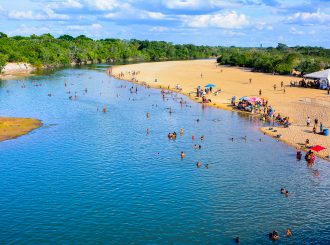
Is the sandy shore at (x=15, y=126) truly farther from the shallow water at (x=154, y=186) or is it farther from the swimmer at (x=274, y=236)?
the swimmer at (x=274, y=236)

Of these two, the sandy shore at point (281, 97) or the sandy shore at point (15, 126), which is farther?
the sandy shore at point (281, 97)

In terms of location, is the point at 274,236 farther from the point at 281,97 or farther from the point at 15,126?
the point at 281,97

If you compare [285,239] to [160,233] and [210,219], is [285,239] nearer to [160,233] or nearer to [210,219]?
[210,219]

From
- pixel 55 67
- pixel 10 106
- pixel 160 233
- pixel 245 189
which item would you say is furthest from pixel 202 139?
pixel 55 67

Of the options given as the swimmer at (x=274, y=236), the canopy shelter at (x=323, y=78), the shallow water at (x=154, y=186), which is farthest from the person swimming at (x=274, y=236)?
the canopy shelter at (x=323, y=78)

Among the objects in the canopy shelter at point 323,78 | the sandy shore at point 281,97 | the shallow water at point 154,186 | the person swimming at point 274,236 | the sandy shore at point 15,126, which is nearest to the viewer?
the person swimming at point 274,236

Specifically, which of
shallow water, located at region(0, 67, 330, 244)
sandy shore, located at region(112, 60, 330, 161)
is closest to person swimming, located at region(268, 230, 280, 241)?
shallow water, located at region(0, 67, 330, 244)
